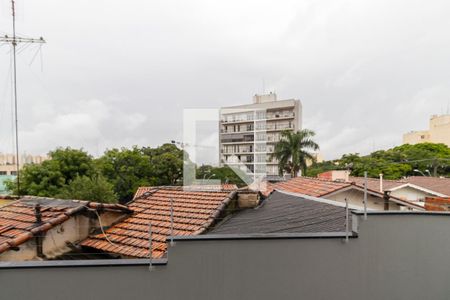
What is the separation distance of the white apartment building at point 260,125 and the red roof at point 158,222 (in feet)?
74.4

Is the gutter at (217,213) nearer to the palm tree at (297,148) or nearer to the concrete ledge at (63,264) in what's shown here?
the concrete ledge at (63,264)

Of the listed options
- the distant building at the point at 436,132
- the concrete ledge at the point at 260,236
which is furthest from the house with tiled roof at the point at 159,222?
the distant building at the point at 436,132

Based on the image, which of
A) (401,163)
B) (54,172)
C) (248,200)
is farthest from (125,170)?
(401,163)

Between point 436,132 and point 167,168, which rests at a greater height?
point 436,132

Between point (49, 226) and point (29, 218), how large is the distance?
37.0 inches

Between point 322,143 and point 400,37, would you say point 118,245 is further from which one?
point 322,143

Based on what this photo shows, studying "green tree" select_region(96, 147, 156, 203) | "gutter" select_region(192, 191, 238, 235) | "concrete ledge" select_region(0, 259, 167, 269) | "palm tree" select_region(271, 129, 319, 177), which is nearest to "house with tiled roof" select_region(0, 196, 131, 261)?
"concrete ledge" select_region(0, 259, 167, 269)

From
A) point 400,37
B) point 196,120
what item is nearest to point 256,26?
point 196,120

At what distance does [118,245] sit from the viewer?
3658mm

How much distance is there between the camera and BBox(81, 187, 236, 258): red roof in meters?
3.51

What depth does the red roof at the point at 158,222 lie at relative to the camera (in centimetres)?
351

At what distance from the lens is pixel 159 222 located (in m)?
4.19

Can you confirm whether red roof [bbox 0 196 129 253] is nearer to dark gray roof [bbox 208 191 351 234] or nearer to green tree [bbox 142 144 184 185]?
dark gray roof [bbox 208 191 351 234]

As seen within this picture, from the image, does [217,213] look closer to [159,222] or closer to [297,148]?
[159,222]
